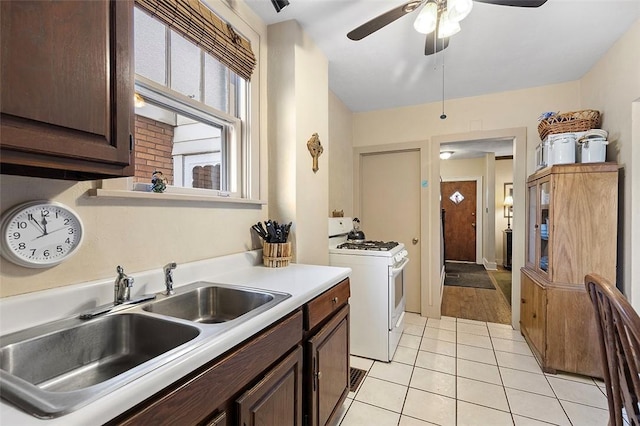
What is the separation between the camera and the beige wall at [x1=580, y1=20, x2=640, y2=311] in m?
2.04

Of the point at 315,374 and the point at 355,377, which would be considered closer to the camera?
the point at 315,374

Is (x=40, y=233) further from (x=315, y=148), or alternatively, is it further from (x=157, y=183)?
(x=315, y=148)

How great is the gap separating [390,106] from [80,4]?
10.9 ft

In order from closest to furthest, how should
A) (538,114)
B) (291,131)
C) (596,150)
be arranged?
(291,131) < (596,150) < (538,114)

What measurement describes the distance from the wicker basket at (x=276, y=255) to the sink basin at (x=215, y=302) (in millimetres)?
485

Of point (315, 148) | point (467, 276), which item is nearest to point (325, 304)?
point (315, 148)

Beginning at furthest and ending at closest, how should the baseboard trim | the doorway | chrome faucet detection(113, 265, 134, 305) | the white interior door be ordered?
the doorway
the baseboard trim
the white interior door
chrome faucet detection(113, 265, 134, 305)

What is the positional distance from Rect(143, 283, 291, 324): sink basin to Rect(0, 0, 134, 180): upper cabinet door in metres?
0.62

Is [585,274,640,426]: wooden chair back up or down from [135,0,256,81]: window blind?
down

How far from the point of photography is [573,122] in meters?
2.42

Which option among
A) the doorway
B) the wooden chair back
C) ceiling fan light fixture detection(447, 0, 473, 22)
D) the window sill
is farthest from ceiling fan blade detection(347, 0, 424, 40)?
the doorway

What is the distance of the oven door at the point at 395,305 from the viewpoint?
2426mm

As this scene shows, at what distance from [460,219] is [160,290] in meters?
7.08

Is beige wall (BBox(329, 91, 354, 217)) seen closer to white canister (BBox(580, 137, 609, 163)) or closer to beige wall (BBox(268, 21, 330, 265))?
beige wall (BBox(268, 21, 330, 265))
